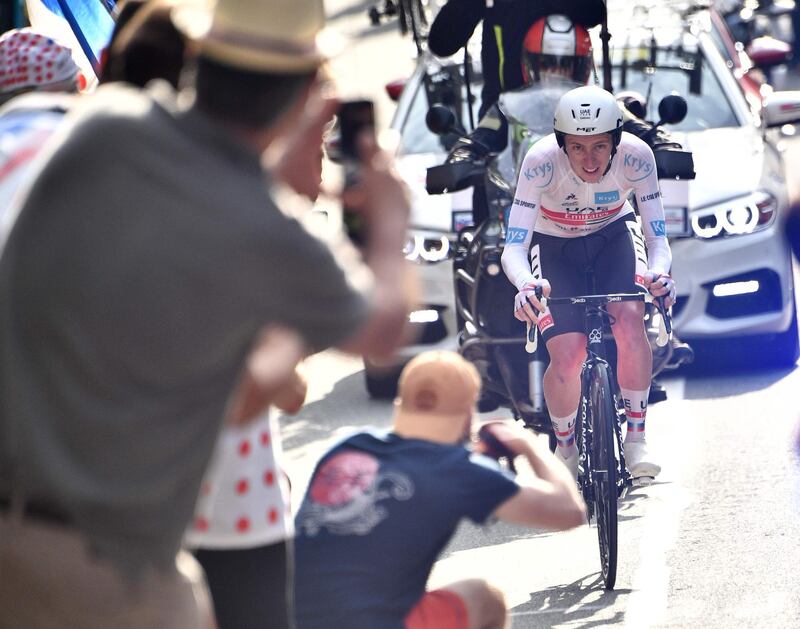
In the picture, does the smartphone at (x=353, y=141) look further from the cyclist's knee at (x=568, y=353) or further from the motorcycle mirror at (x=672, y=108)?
the motorcycle mirror at (x=672, y=108)

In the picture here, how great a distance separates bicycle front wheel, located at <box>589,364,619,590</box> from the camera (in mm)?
7914

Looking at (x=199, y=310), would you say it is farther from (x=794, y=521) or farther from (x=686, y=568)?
(x=794, y=521)

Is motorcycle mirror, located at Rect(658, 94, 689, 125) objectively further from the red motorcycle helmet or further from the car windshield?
the car windshield

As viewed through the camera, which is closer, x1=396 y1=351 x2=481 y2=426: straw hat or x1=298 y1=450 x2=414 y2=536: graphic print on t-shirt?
x1=298 y1=450 x2=414 y2=536: graphic print on t-shirt

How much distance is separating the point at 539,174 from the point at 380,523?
4.80 meters

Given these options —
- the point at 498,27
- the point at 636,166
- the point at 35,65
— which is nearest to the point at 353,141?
the point at 35,65

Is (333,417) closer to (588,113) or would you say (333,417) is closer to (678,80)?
(678,80)

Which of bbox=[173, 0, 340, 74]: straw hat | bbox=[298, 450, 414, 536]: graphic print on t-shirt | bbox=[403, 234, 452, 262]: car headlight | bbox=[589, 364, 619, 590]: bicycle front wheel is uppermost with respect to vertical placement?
bbox=[173, 0, 340, 74]: straw hat

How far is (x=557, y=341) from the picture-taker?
9203mm

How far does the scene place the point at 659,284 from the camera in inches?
347

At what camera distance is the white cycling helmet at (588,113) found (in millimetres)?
9234

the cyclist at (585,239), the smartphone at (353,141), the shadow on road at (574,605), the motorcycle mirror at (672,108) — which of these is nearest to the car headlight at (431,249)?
the motorcycle mirror at (672,108)

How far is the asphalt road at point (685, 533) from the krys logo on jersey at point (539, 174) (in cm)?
159

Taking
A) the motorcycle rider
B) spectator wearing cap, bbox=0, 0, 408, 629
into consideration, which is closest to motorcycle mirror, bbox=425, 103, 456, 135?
the motorcycle rider
